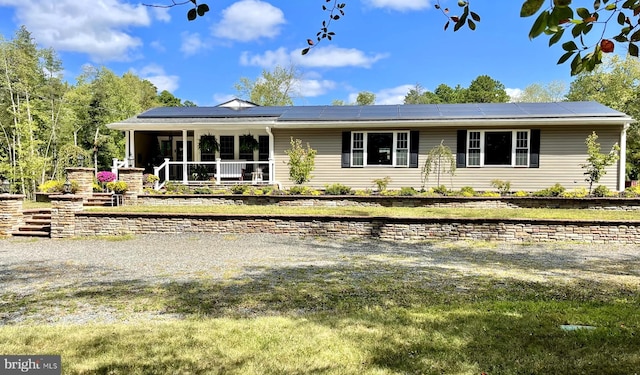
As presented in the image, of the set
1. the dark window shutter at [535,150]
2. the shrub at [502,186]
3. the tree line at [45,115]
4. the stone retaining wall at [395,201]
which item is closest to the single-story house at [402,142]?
the dark window shutter at [535,150]

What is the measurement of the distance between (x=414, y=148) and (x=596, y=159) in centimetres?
547

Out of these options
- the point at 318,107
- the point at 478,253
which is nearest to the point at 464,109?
the point at 318,107

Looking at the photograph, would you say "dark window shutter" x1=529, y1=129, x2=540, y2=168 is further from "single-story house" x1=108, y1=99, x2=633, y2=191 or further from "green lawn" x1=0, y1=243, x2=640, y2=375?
"green lawn" x1=0, y1=243, x2=640, y2=375

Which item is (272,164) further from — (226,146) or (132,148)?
(132,148)

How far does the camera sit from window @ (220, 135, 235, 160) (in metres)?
16.1

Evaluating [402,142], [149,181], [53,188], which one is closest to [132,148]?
[149,181]

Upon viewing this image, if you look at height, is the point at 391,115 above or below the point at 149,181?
above

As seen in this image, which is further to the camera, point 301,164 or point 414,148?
point 414,148

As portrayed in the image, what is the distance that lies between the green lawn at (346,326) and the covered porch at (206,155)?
9695mm

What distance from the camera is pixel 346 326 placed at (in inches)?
128

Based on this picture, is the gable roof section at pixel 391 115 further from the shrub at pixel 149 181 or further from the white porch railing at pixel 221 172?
the shrub at pixel 149 181

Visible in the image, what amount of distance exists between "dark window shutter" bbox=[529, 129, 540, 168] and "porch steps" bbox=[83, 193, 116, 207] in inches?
534

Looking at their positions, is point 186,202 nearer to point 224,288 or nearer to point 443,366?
point 224,288

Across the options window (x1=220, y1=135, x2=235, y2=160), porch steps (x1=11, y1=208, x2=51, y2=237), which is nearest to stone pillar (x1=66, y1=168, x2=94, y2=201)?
porch steps (x1=11, y1=208, x2=51, y2=237)
